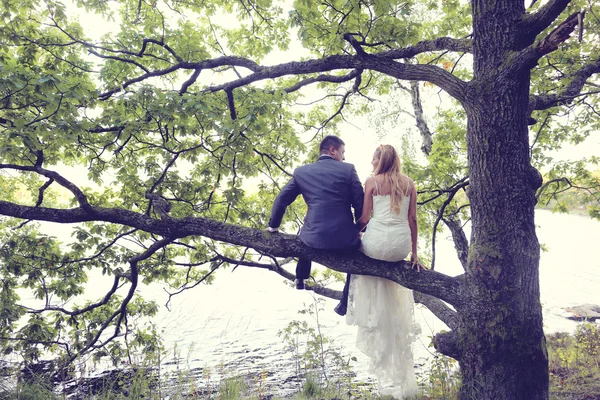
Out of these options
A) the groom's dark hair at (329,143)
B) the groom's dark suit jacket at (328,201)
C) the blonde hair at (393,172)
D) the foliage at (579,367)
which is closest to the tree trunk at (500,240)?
the blonde hair at (393,172)

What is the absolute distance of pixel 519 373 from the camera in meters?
3.85

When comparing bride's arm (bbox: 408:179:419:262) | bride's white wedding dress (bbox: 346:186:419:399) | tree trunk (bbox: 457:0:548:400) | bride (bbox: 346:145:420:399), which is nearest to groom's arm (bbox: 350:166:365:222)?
bride (bbox: 346:145:420:399)

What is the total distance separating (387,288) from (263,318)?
8669 millimetres

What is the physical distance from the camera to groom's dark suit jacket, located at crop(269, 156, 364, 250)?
13.1ft

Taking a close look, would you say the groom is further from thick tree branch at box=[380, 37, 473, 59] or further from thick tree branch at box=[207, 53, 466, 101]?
thick tree branch at box=[380, 37, 473, 59]

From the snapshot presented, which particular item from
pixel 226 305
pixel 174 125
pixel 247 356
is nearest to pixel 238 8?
pixel 174 125

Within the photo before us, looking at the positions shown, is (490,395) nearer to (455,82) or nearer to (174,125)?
(455,82)

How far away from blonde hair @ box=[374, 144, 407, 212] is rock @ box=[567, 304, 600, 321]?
31.9 ft

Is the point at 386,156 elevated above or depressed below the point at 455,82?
below

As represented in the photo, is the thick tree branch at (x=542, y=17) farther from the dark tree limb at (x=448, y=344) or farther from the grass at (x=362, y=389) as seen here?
the grass at (x=362, y=389)

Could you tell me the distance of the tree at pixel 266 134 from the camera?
3.97m

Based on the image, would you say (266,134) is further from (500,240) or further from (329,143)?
(500,240)

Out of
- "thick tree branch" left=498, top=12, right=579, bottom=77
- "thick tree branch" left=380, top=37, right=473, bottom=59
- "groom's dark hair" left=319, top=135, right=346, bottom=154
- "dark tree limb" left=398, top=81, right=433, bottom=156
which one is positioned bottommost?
"groom's dark hair" left=319, top=135, right=346, bottom=154

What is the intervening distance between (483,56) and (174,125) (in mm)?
3469
